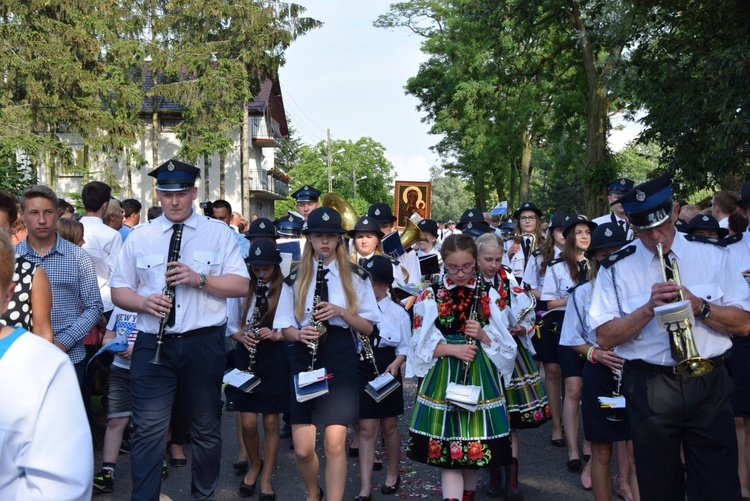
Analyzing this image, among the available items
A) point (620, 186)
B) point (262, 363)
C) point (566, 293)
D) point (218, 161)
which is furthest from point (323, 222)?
point (218, 161)

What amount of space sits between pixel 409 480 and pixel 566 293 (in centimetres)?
221

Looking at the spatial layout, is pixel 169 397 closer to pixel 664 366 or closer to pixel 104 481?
pixel 104 481

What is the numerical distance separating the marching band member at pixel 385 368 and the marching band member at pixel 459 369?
3.65 feet

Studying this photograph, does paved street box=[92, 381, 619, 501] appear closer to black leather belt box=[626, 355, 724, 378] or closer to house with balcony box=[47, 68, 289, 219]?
black leather belt box=[626, 355, 724, 378]

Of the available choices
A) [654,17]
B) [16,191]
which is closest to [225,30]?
[654,17]

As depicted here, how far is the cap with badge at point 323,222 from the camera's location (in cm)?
559

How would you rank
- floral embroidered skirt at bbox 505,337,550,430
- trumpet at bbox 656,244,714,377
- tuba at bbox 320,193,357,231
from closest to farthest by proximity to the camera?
1. trumpet at bbox 656,244,714,377
2. floral embroidered skirt at bbox 505,337,550,430
3. tuba at bbox 320,193,357,231

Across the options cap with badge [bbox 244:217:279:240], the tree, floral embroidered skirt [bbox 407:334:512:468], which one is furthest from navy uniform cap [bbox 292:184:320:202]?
the tree

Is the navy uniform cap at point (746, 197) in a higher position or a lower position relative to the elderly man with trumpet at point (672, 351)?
higher

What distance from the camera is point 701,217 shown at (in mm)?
7238

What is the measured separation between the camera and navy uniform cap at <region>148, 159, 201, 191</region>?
5324mm

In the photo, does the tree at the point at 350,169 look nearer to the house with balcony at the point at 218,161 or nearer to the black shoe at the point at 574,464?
the house with balcony at the point at 218,161

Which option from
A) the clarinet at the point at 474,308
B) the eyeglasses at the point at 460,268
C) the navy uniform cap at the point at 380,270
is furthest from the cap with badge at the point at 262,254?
the clarinet at the point at 474,308

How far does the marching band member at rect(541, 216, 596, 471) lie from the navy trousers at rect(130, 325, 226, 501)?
3.13 metres
